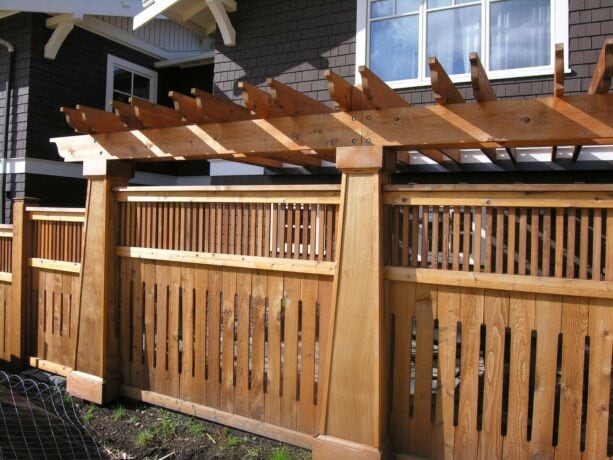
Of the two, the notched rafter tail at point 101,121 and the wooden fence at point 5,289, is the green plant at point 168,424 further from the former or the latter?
the wooden fence at point 5,289

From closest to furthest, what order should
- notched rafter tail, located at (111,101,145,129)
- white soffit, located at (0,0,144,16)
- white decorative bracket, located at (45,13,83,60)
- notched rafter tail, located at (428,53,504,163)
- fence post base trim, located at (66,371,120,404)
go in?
notched rafter tail, located at (428,53,504,163) < notched rafter tail, located at (111,101,145,129) < fence post base trim, located at (66,371,120,404) < white soffit, located at (0,0,144,16) < white decorative bracket, located at (45,13,83,60)

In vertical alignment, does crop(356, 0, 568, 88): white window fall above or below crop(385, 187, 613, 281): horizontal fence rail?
above

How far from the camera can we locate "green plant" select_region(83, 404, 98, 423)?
427 centimetres

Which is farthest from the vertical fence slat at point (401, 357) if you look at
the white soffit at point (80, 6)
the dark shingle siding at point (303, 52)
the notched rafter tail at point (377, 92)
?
the white soffit at point (80, 6)

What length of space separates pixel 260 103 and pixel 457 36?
3.66 m

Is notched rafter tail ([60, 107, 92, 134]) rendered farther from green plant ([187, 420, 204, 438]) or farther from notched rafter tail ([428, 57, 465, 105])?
notched rafter tail ([428, 57, 465, 105])

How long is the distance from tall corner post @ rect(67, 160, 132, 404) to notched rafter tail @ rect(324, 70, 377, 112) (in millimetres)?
2307

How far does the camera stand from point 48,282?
5293mm

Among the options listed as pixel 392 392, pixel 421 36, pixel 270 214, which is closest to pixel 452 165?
pixel 421 36

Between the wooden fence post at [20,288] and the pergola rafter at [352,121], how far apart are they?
1607 millimetres

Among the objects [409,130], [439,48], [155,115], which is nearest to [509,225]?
[409,130]

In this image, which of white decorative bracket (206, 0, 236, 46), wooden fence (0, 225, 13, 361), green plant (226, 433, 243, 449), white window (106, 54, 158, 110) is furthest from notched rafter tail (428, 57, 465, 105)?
white window (106, 54, 158, 110)

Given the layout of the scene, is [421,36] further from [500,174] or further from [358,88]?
[358,88]

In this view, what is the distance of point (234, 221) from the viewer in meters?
3.96
